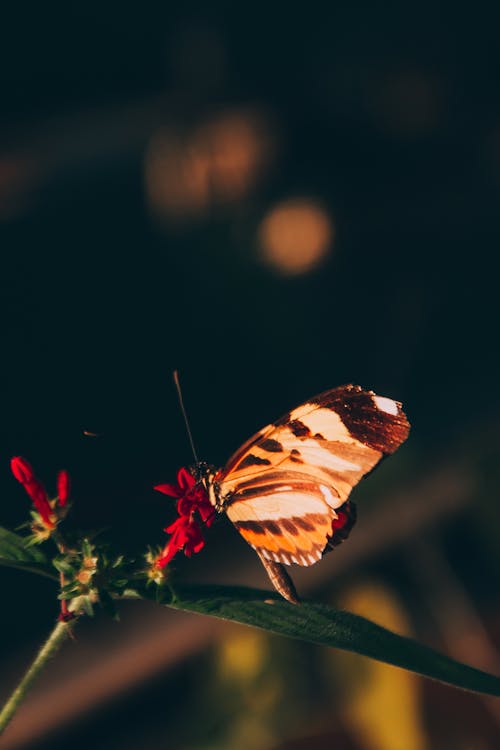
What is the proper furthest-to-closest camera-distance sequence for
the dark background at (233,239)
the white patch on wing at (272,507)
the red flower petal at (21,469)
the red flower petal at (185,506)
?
the dark background at (233,239) < the white patch on wing at (272,507) < the red flower petal at (185,506) < the red flower petal at (21,469)

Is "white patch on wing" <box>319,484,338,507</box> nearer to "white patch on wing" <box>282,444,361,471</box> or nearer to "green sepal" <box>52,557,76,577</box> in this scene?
"white patch on wing" <box>282,444,361,471</box>

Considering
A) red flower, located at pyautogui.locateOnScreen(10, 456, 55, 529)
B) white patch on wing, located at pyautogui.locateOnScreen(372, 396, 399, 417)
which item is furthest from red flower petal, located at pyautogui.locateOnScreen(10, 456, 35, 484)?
white patch on wing, located at pyautogui.locateOnScreen(372, 396, 399, 417)

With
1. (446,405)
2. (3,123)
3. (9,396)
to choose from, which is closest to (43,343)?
(9,396)

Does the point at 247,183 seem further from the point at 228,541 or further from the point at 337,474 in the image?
the point at 337,474

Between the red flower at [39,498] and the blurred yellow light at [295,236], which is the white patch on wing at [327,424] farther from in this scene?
the blurred yellow light at [295,236]

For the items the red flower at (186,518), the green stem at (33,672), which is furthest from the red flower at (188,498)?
the green stem at (33,672)

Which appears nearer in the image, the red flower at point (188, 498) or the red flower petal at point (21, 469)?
the red flower petal at point (21, 469)

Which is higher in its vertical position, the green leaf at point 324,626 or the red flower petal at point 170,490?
the red flower petal at point 170,490
